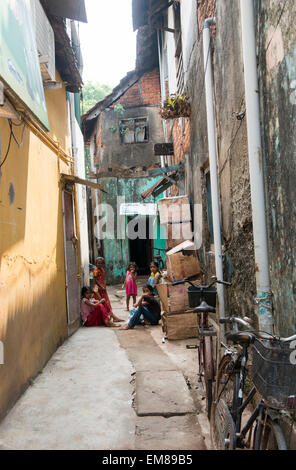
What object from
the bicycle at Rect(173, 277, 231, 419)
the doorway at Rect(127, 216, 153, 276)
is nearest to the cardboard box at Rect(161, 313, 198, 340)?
the bicycle at Rect(173, 277, 231, 419)

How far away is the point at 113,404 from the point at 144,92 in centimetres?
1358

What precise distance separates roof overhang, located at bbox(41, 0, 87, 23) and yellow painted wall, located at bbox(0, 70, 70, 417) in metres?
1.25

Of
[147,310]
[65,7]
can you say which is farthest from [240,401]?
[65,7]

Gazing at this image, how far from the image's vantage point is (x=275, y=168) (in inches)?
106

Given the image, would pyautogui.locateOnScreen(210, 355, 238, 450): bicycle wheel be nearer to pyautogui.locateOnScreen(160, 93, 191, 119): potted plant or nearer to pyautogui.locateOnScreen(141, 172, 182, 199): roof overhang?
pyautogui.locateOnScreen(160, 93, 191, 119): potted plant

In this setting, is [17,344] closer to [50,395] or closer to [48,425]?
[50,395]

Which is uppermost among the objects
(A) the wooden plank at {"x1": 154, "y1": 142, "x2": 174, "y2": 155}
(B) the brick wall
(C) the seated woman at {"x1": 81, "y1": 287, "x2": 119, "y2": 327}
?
(B) the brick wall

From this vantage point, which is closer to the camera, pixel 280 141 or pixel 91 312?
pixel 280 141

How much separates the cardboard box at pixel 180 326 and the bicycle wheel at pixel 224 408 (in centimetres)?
328

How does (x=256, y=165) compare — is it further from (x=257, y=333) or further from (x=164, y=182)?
(x=164, y=182)

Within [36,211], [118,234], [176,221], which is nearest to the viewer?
[36,211]

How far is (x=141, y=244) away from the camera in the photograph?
1672 centimetres

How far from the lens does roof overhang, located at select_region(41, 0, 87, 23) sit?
5.71 metres
